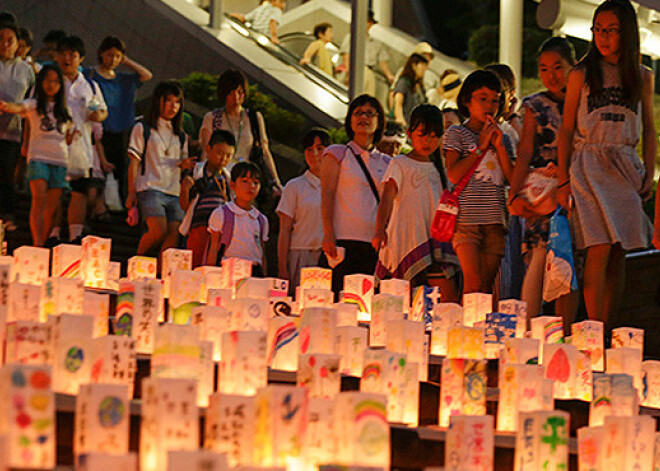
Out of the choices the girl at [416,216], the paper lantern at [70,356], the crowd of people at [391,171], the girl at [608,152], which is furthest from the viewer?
the girl at [416,216]

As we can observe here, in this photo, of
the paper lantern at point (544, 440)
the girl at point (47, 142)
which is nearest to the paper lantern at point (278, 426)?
the paper lantern at point (544, 440)

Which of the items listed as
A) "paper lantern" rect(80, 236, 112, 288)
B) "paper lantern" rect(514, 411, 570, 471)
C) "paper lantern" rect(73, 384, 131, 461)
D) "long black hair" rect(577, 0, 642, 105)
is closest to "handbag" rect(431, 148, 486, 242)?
"long black hair" rect(577, 0, 642, 105)

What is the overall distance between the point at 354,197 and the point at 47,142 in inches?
91.2

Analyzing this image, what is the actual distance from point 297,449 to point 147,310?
1597mm

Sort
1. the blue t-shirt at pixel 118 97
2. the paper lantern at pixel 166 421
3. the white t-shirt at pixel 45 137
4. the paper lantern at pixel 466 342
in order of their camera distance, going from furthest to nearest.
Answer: the blue t-shirt at pixel 118 97 → the white t-shirt at pixel 45 137 → the paper lantern at pixel 466 342 → the paper lantern at pixel 166 421

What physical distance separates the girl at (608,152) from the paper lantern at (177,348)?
7.53 feet

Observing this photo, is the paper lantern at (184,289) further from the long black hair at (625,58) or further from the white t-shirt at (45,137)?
the white t-shirt at (45,137)

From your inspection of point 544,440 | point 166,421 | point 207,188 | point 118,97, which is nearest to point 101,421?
point 166,421

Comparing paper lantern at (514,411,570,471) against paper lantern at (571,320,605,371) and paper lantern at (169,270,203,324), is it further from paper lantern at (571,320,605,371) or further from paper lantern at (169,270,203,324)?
paper lantern at (169,270,203,324)

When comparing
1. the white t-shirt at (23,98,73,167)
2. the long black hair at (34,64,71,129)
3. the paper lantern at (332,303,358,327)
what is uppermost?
the long black hair at (34,64,71,129)

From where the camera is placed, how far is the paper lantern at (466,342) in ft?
17.3

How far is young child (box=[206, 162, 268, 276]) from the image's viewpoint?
7.68 meters

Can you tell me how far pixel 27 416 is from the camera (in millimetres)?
3223

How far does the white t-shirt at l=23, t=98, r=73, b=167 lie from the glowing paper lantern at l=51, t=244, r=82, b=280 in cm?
193
